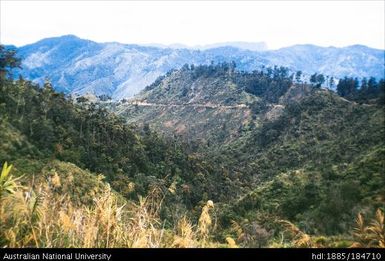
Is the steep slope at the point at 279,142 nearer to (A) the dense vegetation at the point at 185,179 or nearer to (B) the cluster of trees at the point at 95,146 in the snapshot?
(A) the dense vegetation at the point at 185,179

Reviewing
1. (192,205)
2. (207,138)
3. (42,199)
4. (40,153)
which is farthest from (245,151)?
(42,199)

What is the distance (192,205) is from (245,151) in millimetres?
46065

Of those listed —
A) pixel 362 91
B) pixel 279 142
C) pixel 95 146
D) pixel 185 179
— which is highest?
pixel 362 91

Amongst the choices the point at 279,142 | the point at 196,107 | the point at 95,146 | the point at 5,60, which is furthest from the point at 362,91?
the point at 5,60

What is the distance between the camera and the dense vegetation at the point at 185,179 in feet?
23.7

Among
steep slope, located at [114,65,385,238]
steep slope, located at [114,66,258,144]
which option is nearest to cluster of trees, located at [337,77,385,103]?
steep slope, located at [114,65,385,238]

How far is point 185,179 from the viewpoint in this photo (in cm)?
6512

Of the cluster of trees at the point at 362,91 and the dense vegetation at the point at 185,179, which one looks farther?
the cluster of trees at the point at 362,91

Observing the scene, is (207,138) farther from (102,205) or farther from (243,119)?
(102,205)

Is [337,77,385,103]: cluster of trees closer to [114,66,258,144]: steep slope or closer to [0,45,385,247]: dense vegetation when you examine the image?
[0,45,385,247]: dense vegetation

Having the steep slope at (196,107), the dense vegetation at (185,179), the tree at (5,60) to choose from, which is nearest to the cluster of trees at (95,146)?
the dense vegetation at (185,179)

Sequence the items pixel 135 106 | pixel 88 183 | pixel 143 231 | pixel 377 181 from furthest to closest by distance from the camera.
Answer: pixel 135 106 < pixel 88 183 < pixel 377 181 < pixel 143 231

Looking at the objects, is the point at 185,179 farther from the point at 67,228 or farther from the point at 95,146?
the point at 67,228

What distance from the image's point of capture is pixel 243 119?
425 ft
